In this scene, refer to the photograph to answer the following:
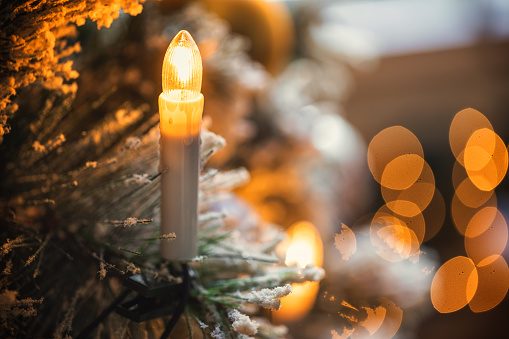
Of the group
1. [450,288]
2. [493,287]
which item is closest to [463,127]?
[493,287]

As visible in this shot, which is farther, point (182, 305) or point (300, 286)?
point (300, 286)

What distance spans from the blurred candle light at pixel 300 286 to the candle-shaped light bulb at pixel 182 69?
0.51 feet

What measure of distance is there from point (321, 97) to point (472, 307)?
30.2 inches

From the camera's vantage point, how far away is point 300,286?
0.44 metres

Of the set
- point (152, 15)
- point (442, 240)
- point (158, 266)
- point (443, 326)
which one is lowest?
point (443, 326)

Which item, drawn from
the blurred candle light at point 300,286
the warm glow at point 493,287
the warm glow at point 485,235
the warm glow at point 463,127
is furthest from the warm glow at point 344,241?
the warm glow at point 463,127

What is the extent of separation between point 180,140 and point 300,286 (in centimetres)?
20

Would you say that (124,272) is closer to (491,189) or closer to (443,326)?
(443,326)

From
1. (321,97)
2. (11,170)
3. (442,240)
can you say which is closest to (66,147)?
(11,170)

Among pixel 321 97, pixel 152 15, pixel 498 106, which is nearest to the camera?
pixel 152 15

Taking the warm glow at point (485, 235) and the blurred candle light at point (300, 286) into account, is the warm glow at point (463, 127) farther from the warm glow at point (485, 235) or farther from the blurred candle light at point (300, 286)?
the blurred candle light at point (300, 286)

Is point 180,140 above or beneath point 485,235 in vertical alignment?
above

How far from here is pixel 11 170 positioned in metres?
0.38

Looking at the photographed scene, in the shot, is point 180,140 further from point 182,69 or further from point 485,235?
point 485,235
